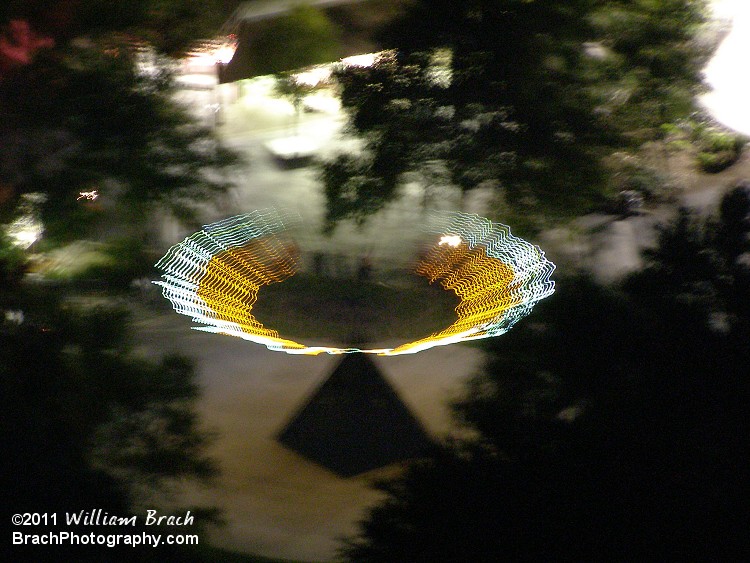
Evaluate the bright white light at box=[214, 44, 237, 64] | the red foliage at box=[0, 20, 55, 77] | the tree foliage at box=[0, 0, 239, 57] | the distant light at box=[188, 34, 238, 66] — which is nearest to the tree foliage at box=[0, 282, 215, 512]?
the red foliage at box=[0, 20, 55, 77]

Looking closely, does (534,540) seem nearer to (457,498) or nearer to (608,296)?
(457,498)

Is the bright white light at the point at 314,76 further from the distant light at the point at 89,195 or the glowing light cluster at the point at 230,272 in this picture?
the distant light at the point at 89,195

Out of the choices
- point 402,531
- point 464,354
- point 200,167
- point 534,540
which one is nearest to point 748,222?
point 534,540

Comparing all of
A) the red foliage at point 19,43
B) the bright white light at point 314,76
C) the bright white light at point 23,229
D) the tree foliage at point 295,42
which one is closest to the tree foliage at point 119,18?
the red foliage at point 19,43

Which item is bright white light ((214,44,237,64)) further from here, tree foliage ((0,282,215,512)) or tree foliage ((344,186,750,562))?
tree foliage ((344,186,750,562))

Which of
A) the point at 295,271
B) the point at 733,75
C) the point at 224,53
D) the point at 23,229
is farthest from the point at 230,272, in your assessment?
the point at 733,75
